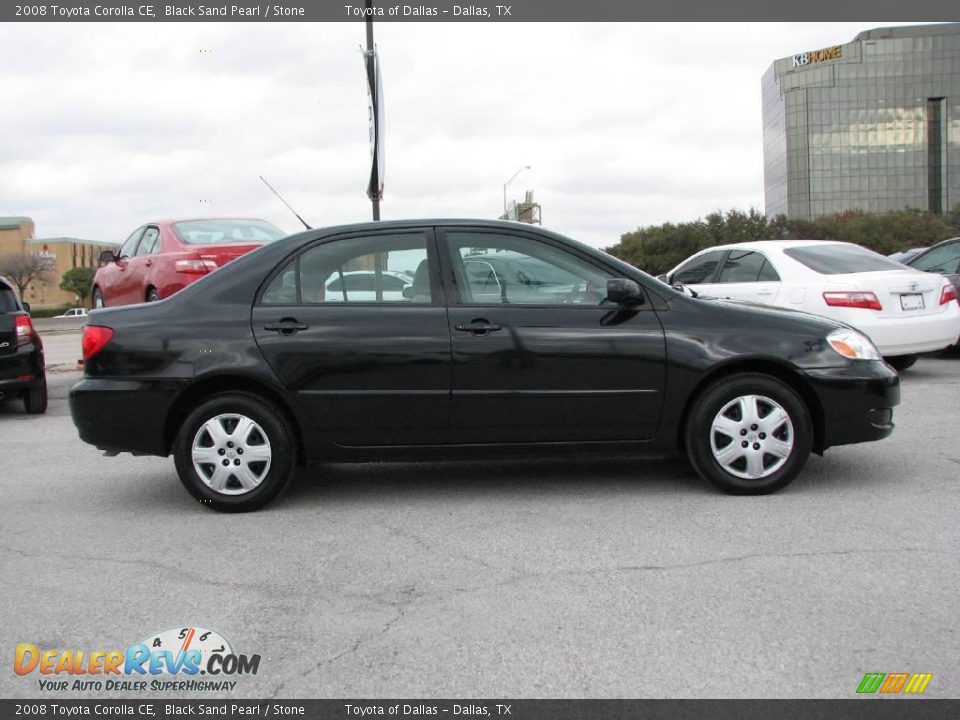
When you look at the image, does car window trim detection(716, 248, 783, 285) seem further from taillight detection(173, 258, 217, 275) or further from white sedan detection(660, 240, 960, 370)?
taillight detection(173, 258, 217, 275)

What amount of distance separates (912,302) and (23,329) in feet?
29.3

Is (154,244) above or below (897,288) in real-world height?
above

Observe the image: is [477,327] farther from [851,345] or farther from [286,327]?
[851,345]

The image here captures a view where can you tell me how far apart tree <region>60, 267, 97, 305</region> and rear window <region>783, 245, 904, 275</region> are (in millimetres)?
105133

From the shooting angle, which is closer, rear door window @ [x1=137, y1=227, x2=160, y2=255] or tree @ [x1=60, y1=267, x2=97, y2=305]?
rear door window @ [x1=137, y1=227, x2=160, y2=255]

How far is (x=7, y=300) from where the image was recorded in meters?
9.75

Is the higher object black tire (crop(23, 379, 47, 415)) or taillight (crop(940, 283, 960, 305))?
taillight (crop(940, 283, 960, 305))

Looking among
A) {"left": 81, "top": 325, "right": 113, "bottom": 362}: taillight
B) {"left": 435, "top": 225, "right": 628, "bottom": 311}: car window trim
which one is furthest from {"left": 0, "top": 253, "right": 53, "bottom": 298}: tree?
{"left": 435, "top": 225, "right": 628, "bottom": 311}: car window trim

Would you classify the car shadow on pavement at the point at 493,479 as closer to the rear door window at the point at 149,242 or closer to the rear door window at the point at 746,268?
the rear door window at the point at 746,268

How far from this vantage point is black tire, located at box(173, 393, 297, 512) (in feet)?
17.6

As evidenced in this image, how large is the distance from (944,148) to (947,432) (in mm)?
115334

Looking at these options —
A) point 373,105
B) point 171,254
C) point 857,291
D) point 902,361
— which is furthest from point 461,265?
point 373,105

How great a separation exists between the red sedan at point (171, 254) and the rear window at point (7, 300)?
1.30m
